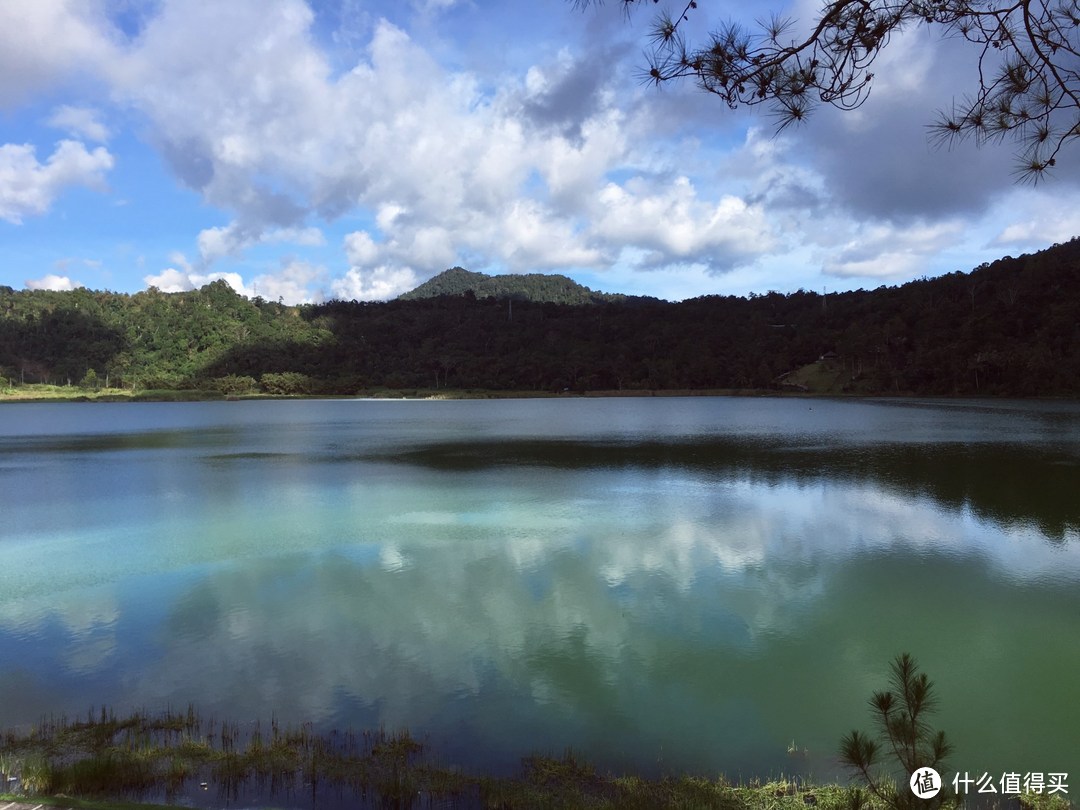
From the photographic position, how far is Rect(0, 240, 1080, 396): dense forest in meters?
71.1

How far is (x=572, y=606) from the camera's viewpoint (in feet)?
28.2

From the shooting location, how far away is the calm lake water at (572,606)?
5.60 meters

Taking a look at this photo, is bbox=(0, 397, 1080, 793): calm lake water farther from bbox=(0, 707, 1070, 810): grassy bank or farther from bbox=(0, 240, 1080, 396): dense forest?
bbox=(0, 240, 1080, 396): dense forest

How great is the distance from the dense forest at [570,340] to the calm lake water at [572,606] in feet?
200

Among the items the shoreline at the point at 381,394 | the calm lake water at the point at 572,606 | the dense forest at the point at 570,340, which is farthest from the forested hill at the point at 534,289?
the calm lake water at the point at 572,606

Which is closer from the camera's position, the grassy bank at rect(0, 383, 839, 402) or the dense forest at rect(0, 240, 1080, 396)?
the dense forest at rect(0, 240, 1080, 396)

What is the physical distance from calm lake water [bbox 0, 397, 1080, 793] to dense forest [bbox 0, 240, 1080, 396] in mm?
61060

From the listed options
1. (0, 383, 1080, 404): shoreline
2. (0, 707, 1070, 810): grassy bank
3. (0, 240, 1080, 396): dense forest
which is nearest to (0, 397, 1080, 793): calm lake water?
(0, 707, 1070, 810): grassy bank

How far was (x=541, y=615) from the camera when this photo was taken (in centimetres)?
827

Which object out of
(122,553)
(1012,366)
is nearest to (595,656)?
(122,553)

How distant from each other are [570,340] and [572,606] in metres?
113

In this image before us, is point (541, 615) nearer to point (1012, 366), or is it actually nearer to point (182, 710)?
point (182, 710)

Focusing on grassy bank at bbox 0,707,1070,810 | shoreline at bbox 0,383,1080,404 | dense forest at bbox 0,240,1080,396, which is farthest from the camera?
shoreline at bbox 0,383,1080,404

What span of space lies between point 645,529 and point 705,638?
220 inches
